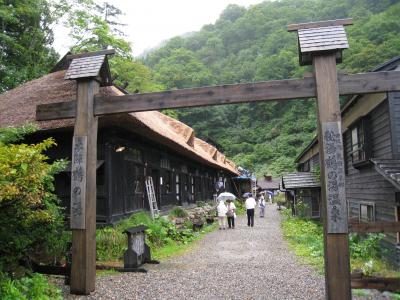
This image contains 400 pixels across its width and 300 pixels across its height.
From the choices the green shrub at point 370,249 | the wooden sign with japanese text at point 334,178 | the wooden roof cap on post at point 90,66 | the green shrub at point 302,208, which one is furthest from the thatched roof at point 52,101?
the green shrub at point 302,208

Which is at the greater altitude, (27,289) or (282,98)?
(282,98)

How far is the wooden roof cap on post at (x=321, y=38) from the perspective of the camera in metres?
5.70

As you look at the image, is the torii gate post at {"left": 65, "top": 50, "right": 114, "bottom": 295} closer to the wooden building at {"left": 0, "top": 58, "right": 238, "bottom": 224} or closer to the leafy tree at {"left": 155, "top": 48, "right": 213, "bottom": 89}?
the wooden building at {"left": 0, "top": 58, "right": 238, "bottom": 224}

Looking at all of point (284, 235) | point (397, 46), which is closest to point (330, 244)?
point (284, 235)

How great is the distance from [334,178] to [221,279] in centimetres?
346

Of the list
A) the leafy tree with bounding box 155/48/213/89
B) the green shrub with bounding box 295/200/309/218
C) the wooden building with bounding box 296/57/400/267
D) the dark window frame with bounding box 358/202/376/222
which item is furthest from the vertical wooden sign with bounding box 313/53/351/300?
the leafy tree with bounding box 155/48/213/89

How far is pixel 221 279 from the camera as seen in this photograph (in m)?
7.48

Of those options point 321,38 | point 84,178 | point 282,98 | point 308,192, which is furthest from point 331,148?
point 308,192

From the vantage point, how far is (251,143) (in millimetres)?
65375

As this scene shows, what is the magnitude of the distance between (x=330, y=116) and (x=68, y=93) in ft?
28.9

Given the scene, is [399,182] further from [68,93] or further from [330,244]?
[68,93]

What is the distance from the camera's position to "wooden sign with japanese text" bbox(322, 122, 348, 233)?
5297mm

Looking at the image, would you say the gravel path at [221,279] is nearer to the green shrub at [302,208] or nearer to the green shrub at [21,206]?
the green shrub at [21,206]

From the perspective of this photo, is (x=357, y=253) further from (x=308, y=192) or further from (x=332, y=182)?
(x=308, y=192)
